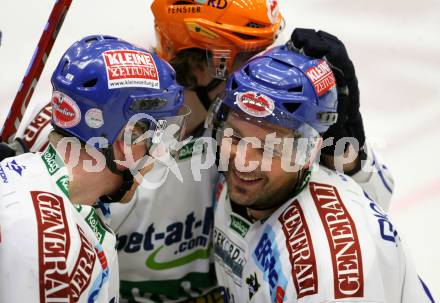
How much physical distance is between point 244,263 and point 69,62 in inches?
35.5

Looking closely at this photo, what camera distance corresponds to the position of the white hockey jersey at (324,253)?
7.71ft

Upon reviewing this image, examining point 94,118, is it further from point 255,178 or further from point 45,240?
point 255,178

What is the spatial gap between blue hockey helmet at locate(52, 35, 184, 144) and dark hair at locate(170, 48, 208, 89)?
711 millimetres

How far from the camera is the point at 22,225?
204cm

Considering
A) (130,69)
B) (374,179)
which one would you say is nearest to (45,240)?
(130,69)

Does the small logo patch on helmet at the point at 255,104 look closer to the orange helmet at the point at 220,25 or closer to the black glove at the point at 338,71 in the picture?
the black glove at the point at 338,71

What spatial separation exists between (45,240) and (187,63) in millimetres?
1218

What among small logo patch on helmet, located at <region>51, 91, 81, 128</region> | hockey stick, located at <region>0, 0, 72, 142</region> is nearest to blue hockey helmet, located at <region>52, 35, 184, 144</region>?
small logo patch on helmet, located at <region>51, 91, 81, 128</region>

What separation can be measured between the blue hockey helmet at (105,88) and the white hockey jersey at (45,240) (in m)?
0.13

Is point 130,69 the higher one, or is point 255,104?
point 130,69

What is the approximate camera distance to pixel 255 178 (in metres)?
2.59

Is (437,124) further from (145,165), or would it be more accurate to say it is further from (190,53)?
(145,165)

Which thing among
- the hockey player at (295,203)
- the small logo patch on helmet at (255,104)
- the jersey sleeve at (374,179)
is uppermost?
the small logo patch on helmet at (255,104)

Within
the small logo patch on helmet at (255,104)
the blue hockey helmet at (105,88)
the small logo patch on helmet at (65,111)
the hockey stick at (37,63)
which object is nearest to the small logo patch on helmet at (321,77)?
the small logo patch on helmet at (255,104)
